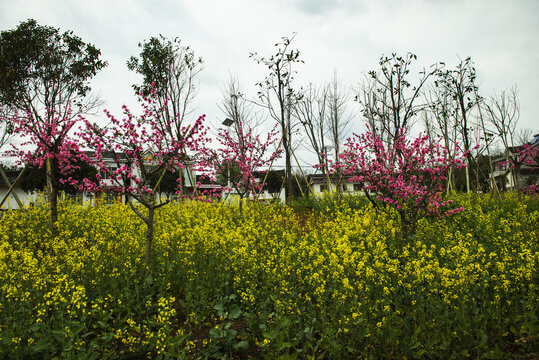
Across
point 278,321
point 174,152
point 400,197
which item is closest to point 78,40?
point 174,152

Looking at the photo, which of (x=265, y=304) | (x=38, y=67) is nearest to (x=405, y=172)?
(x=265, y=304)

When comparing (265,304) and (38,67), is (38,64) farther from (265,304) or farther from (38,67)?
(265,304)

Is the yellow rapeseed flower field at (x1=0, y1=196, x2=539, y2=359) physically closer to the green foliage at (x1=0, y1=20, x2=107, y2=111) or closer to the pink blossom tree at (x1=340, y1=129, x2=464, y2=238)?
the pink blossom tree at (x1=340, y1=129, x2=464, y2=238)

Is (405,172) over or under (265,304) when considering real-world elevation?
over

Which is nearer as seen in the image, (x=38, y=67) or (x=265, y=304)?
(x=265, y=304)

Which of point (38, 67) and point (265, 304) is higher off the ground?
point (38, 67)

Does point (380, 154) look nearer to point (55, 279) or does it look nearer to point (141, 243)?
point (141, 243)

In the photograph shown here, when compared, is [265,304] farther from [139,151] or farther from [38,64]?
[38,64]

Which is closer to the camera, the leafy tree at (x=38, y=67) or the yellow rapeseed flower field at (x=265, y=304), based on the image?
the yellow rapeseed flower field at (x=265, y=304)

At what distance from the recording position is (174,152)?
5.63 m

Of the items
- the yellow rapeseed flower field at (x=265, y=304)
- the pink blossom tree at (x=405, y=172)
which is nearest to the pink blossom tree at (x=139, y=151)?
the yellow rapeseed flower field at (x=265, y=304)

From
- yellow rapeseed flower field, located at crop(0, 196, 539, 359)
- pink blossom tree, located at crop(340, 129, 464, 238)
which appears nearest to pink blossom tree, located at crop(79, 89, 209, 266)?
yellow rapeseed flower field, located at crop(0, 196, 539, 359)

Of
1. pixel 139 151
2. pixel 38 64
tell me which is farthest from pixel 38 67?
pixel 139 151

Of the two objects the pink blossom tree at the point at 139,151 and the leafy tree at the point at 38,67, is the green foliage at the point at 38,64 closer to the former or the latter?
the leafy tree at the point at 38,67
